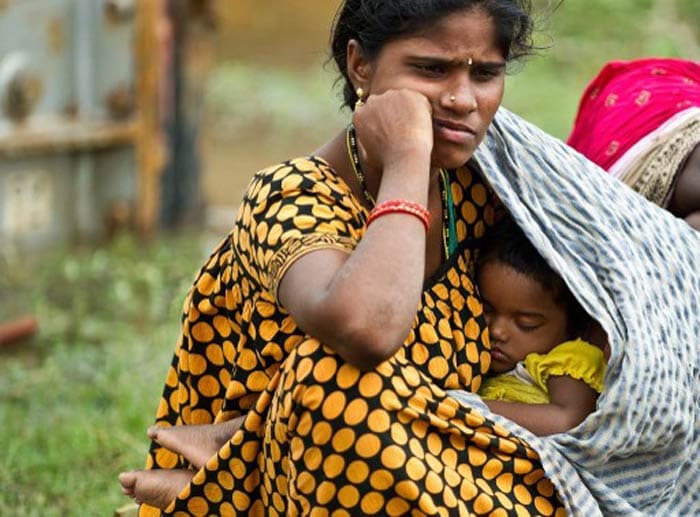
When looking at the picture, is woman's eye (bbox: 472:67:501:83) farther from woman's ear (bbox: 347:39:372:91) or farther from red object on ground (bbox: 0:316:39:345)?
red object on ground (bbox: 0:316:39:345)

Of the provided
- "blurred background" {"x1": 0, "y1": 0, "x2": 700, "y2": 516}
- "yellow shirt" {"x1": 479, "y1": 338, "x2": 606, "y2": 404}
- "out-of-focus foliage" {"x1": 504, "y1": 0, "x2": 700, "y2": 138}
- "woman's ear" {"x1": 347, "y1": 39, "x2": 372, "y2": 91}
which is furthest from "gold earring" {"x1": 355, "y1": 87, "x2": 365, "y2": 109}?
"out-of-focus foliage" {"x1": 504, "y1": 0, "x2": 700, "y2": 138}

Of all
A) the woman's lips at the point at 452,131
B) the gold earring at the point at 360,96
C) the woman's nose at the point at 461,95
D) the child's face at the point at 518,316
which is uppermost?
the woman's nose at the point at 461,95

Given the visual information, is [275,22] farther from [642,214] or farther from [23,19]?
[642,214]

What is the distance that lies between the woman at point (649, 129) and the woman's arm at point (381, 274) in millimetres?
1125

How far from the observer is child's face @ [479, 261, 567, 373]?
3.06 m

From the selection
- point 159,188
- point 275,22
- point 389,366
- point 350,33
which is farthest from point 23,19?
point 275,22

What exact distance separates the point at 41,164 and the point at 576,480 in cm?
500

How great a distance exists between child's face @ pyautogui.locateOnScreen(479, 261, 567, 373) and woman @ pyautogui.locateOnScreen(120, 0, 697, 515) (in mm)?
40

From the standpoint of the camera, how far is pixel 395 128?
2814 millimetres

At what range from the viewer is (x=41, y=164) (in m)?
7.32

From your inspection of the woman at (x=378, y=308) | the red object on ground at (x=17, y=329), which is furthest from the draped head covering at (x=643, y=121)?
the red object on ground at (x=17, y=329)

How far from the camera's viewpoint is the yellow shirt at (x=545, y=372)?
3010 mm

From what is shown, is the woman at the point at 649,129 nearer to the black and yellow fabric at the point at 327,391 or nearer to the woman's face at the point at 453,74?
the black and yellow fabric at the point at 327,391

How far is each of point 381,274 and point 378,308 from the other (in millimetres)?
68
